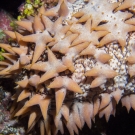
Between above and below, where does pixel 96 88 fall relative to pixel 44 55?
below

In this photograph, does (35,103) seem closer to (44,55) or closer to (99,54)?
(44,55)

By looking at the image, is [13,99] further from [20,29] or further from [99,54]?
[99,54]

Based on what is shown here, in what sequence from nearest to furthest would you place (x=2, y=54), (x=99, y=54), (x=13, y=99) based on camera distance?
(x=99, y=54) → (x=2, y=54) → (x=13, y=99)

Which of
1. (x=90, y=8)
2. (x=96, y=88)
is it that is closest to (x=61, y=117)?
(x=96, y=88)

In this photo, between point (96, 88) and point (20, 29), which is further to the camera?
point (20, 29)

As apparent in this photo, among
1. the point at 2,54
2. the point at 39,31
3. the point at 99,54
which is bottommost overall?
the point at 99,54

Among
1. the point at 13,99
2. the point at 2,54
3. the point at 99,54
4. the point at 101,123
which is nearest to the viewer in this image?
the point at 99,54

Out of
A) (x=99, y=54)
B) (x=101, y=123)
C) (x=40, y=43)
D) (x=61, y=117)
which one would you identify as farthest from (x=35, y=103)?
(x=101, y=123)
